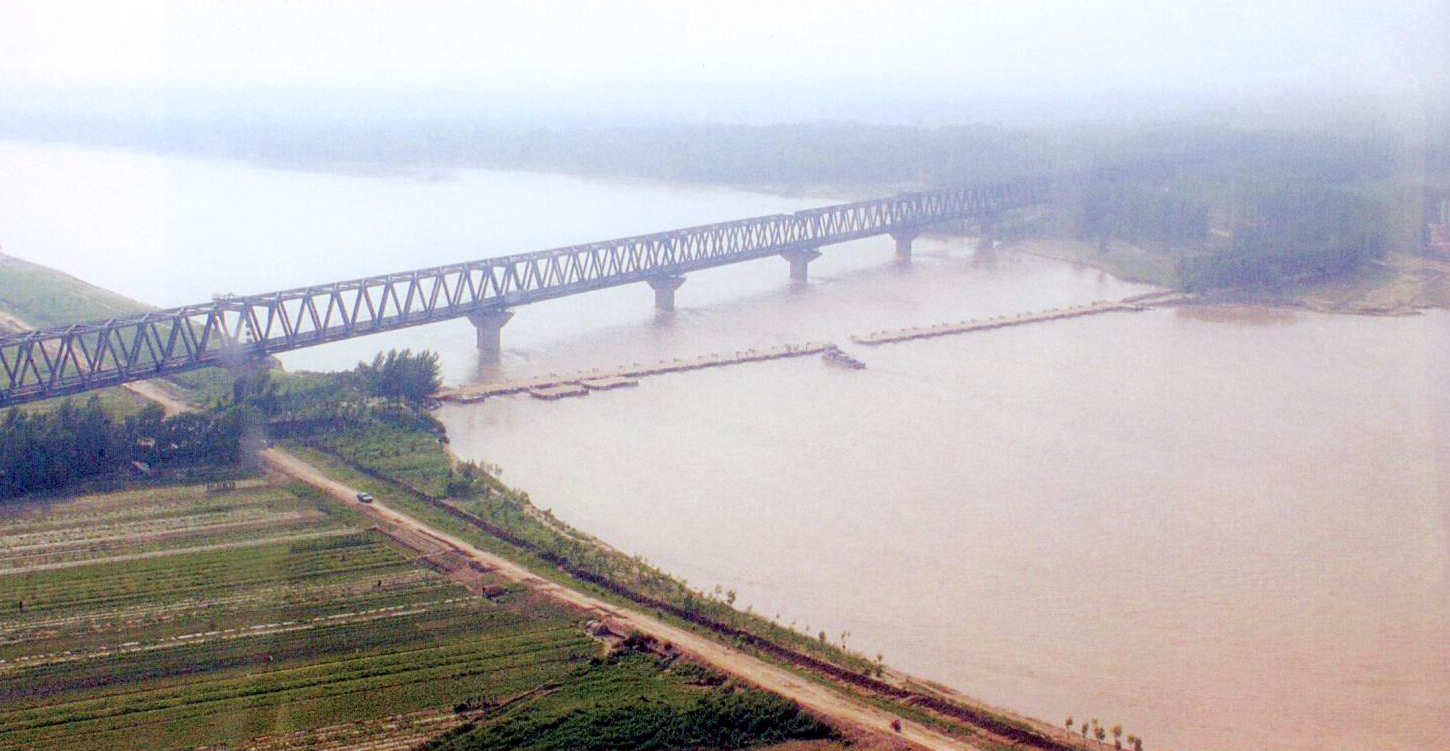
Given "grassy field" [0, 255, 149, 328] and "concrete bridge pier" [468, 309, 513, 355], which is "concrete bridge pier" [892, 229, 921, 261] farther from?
"grassy field" [0, 255, 149, 328]

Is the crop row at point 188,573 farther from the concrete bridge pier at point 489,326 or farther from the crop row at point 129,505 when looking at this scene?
the concrete bridge pier at point 489,326

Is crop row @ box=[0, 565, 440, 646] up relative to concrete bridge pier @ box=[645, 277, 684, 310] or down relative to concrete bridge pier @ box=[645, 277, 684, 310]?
down

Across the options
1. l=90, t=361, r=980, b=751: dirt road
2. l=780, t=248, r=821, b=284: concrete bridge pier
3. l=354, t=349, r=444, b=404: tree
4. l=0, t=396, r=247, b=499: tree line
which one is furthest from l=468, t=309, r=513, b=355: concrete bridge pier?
l=780, t=248, r=821, b=284: concrete bridge pier

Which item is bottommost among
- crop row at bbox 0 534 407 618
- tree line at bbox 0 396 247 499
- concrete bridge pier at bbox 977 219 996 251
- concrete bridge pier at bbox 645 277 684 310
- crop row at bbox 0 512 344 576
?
crop row at bbox 0 534 407 618

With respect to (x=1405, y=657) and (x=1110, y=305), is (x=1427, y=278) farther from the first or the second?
(x=1405, y=657)

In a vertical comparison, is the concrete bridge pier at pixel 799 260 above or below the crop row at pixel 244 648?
above

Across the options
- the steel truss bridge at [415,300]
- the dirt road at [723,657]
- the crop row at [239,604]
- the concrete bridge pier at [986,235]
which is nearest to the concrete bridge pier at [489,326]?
the steel truss bridge at [415,300]

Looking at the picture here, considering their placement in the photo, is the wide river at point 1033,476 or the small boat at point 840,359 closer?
the wide river at point 1033,476
